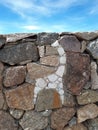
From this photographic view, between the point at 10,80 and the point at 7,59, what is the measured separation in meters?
0.27

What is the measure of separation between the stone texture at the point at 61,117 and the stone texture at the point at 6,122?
518mm

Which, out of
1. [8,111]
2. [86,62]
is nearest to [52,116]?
[8,111]

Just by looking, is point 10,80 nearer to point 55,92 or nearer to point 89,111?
point 55,92

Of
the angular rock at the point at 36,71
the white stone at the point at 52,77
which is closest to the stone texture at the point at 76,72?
the white stone at the point at 52,77

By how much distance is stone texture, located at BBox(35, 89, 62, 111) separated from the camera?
3.55 metres

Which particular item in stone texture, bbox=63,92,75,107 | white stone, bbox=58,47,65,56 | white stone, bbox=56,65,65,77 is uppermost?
white stone, bbox=58,47,65,56

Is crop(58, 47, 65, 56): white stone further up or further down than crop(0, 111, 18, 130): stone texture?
further up

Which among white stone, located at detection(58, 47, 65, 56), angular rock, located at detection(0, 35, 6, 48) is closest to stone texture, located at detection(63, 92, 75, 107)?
white stone, located at detection(58, 47, 65, 56)

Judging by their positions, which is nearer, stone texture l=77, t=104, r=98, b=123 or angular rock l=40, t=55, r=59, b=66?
angular rock l=40, t=55, r=59, b=66

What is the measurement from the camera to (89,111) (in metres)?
3.68

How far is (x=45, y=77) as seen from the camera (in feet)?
11.7

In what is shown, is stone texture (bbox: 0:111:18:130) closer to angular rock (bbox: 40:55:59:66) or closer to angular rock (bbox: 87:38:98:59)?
angular rock (bbox: 40:55:59:66)

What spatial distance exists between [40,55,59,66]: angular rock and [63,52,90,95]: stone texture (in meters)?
0.15

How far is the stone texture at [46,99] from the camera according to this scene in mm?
3547
